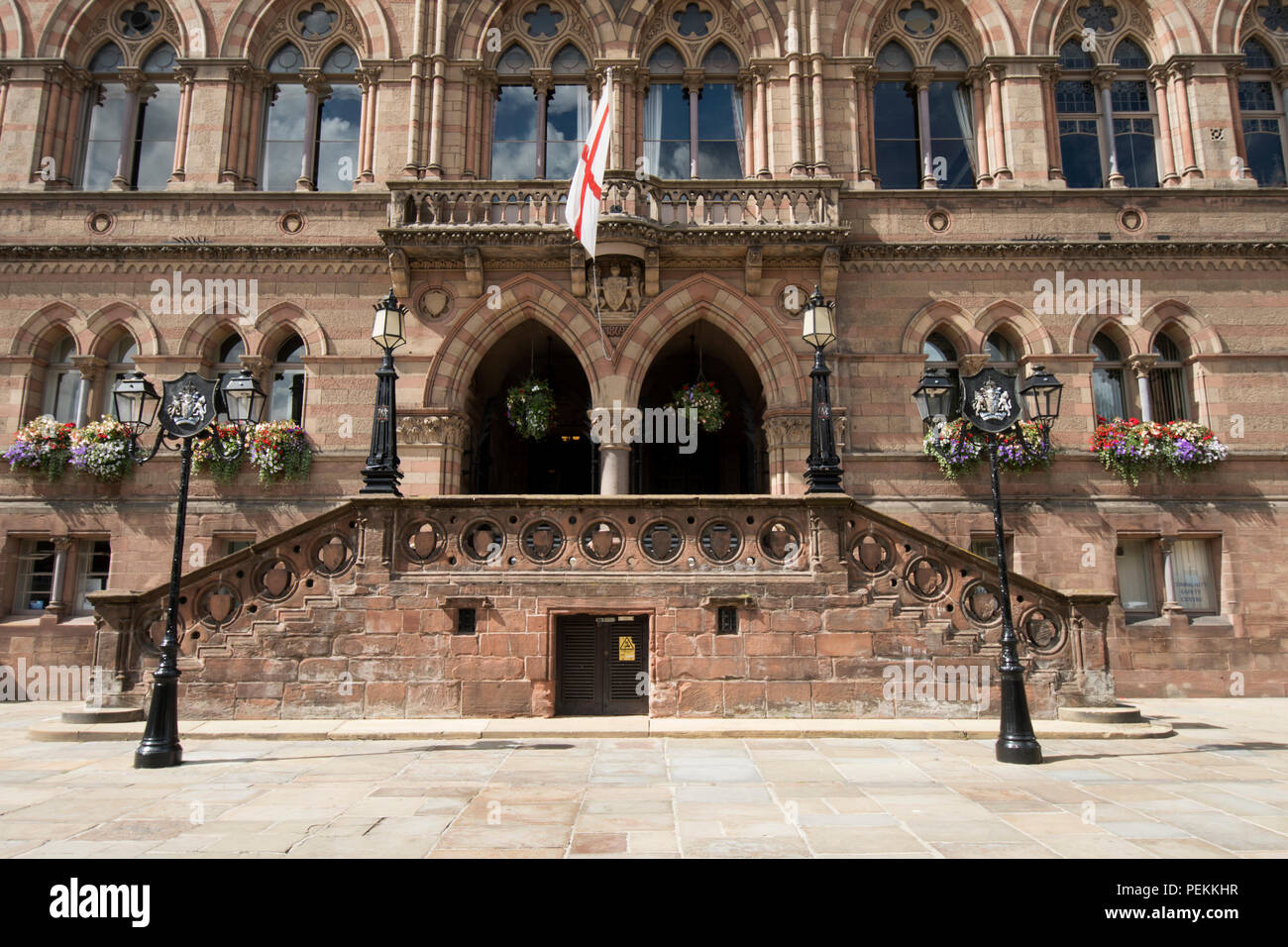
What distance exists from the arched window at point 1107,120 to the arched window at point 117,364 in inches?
808

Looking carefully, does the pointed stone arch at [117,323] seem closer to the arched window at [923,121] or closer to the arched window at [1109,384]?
the arched window at [923,121]

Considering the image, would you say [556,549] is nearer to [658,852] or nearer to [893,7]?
[658,852]

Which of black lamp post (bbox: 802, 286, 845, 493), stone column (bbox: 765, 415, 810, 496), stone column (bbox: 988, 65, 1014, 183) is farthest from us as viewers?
stone column (bbox: 988, 65, 1014, 183)

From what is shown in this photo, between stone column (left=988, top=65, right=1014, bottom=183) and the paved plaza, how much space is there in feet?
40.0

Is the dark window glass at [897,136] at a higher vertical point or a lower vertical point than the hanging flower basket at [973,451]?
higher

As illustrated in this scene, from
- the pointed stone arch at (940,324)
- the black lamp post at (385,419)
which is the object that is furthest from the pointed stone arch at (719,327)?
the black lamp post at (385,419)

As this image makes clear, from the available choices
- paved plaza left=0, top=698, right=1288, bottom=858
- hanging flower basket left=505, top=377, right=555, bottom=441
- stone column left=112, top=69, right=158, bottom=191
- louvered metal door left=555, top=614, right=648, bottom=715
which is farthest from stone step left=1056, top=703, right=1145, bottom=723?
stone column left=112, top=69, right=158, bottom=191

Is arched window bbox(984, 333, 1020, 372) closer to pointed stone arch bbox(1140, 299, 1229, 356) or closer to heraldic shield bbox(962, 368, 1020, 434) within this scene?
pointed stone arch bbox(1140, 299, 1229, 356)

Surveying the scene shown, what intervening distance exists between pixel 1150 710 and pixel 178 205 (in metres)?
20.9

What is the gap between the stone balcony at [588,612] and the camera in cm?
1120

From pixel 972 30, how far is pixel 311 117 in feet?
48.4

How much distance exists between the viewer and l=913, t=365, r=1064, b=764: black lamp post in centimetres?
902

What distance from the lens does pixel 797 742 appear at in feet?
33.1

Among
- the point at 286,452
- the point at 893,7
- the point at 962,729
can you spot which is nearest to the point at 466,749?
the point at 962,729
